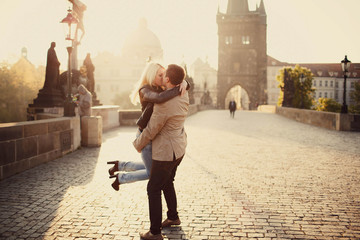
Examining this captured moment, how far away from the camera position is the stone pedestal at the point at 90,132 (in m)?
9.83

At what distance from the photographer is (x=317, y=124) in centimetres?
1908

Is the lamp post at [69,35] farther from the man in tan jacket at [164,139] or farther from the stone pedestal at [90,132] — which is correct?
the man in tan jacket at [164,139]

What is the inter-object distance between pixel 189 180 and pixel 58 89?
36.5ft

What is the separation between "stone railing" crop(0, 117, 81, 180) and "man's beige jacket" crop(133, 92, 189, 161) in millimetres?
3515

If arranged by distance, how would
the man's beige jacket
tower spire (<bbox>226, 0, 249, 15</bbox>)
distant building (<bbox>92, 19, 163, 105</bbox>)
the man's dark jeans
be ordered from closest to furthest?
1. the man's beige jacket
2. the man's dark jeans
3. tower spire (<bbox>226, 0, 249, 15</bbox>)
4. distant building (<bbox>92, 19, 163, 105</bbox>)

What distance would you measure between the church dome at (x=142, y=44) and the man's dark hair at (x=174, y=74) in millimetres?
95499

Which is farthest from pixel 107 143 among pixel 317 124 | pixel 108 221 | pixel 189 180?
pixel 317 124

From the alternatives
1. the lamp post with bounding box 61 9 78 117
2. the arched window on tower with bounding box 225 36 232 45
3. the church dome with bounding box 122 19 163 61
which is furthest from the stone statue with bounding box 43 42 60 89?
the church dome with bounding box 122 19 163 61

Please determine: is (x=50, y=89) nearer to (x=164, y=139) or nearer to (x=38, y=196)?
(x=38, y=196)

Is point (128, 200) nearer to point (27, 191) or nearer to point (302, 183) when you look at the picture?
point (27, 191)

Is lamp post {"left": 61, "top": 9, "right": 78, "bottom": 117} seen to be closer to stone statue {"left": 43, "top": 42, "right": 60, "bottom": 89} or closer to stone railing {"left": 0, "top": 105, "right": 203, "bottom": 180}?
stone railing {"left": 0, "top": 105, "right": 203, "bottom": 180}

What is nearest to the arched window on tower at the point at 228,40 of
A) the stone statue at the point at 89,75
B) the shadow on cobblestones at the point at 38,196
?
the stone statue at the point at 89,75

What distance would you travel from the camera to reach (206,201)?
4.72 metres

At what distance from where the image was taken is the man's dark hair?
3.36 meters
